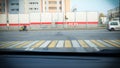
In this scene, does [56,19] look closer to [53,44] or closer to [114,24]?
[114,24]

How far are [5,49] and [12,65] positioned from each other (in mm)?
163

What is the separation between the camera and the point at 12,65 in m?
2.05

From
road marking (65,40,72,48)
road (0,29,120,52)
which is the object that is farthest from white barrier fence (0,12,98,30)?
road marking (65,40,72,48)

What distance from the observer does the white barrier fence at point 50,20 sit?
1.32 m

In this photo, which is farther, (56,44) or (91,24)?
(56,44)

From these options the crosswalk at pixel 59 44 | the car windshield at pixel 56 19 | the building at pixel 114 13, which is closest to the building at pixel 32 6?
the car windshield at pixel 56 19

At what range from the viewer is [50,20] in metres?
1.36

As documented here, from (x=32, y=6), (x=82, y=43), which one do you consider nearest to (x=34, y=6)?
(x=32, y=6)

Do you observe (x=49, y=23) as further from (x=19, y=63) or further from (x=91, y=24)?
(x=19, y=63)

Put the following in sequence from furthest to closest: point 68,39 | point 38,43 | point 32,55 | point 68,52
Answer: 1. point 32,55
2. point 68,52
3. point 38,43
4. point 68,39

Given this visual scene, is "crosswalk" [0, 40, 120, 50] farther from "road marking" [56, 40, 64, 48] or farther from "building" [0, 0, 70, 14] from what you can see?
"building" [0, 0, 70, 14]

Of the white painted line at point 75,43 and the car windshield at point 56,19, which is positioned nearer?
the car windshield at point 56,19

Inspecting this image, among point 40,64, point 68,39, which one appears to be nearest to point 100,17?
point 68,39

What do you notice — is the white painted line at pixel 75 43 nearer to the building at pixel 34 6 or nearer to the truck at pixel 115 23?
the truck at pixel 115 23
